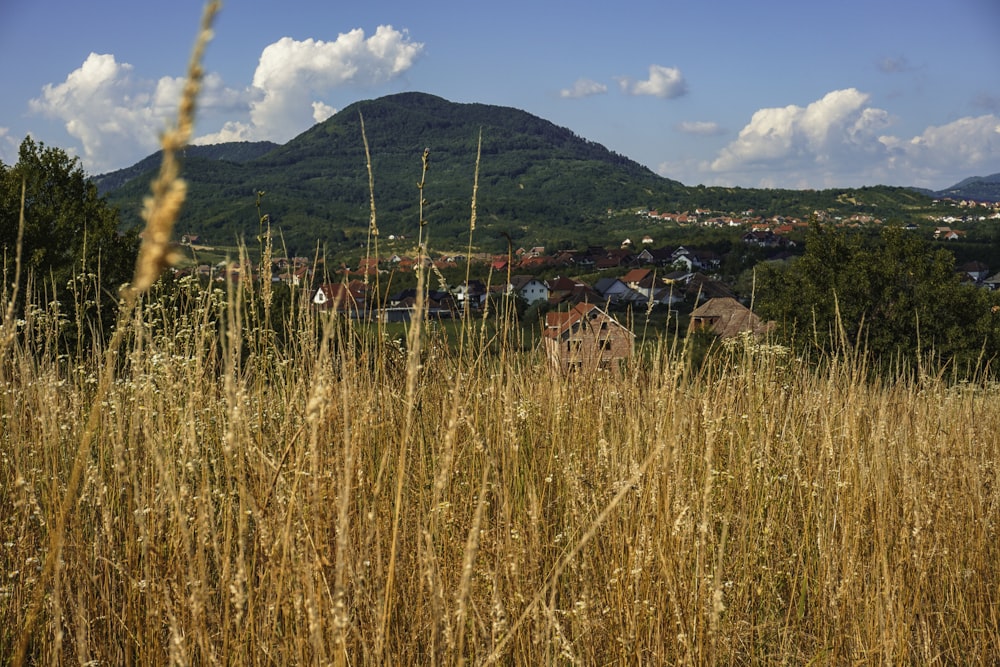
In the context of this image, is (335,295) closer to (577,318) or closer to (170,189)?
(170,189)

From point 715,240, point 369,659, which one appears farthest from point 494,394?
point 715,240

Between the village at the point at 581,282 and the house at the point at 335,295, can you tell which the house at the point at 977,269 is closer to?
the village at the point at 581,282

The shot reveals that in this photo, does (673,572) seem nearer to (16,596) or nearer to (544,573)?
(544,573)

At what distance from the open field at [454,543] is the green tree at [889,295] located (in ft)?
97.5

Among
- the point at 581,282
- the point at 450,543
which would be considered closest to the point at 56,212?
the point at 581,282

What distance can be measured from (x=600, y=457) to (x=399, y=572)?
0.79 meters

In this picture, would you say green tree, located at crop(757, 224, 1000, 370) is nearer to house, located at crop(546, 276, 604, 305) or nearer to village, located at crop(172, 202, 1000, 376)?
village, located at crop(172, 202, 1000, 376)

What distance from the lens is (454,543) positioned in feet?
7.31

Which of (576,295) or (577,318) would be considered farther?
(576,295)

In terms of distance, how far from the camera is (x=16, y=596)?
77.5 inches

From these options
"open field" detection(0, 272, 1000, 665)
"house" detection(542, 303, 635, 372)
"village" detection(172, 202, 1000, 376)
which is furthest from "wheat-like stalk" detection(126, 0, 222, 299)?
"house" detection(542, 303, 635, 372)

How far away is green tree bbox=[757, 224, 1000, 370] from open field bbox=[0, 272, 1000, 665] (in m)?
29.7

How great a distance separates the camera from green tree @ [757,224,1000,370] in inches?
1217

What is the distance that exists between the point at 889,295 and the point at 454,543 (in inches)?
1429
